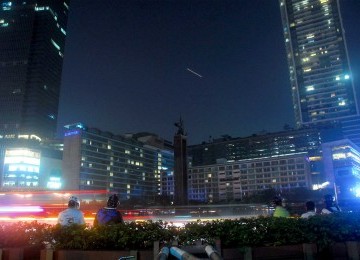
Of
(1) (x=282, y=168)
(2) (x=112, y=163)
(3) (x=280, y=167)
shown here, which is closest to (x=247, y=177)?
(3) (x=280, y=167)

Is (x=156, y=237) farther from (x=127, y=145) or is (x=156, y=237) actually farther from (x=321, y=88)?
(x=321, y=88)

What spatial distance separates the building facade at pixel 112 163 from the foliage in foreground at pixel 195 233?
→ 413 ft

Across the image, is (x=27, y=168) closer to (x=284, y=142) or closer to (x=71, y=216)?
(x=284, y=142)

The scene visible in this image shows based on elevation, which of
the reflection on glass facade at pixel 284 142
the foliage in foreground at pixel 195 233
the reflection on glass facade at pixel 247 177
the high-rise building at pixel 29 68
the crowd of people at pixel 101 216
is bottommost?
the foliage in foreground at pixel 195 233

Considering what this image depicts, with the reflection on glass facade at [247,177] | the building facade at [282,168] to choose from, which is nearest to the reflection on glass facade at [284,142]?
the building facade at [282,168]

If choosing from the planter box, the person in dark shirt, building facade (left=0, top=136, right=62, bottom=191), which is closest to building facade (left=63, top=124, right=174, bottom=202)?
building facade (left=0, top=136, right=62, bottom=191)

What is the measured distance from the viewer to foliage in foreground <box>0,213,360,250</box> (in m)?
7.17

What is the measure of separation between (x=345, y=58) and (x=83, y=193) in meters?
201

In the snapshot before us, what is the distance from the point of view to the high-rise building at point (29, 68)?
156 meters

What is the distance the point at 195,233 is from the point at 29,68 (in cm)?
17253

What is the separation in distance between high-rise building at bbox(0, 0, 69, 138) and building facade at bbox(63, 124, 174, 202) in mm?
32692

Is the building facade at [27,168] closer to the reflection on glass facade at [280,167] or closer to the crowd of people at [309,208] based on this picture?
the reflection on glass facade at [280,167]

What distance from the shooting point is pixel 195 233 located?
7.15 m

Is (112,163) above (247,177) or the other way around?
above
